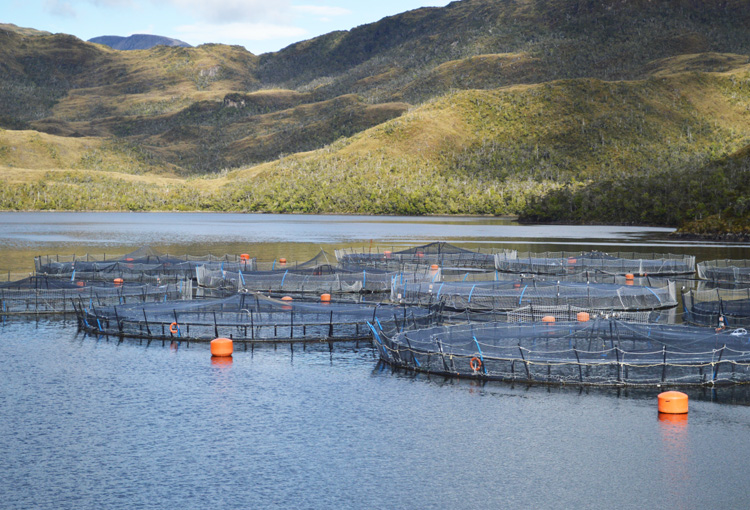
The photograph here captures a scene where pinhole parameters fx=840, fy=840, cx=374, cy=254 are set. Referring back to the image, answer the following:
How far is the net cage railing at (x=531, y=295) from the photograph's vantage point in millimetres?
52406

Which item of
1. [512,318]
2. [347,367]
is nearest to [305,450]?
[347,367]

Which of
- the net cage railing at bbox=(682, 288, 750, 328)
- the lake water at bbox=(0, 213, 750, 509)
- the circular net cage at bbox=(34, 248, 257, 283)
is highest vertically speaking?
the circular net cage at bbox=(34, 248, 257, 283)

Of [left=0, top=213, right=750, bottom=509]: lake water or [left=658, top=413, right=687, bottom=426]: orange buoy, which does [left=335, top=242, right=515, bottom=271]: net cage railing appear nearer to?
[left=0, top=213, right=750, bottom=509]: lake water

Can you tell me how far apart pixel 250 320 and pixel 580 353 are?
17.9m

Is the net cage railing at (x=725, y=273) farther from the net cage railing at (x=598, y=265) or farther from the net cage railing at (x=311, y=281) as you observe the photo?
the net cage railing at (x=311, y=281)

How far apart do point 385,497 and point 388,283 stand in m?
41.8

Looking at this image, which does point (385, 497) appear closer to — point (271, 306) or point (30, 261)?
point (271, 306)

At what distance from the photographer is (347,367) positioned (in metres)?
38.6

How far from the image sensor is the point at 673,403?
97.9 feet

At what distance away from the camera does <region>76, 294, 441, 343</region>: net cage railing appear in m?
44.7

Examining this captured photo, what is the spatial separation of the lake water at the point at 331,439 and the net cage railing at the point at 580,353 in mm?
1155

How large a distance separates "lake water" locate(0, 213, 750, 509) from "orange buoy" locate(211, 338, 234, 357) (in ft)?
4.64

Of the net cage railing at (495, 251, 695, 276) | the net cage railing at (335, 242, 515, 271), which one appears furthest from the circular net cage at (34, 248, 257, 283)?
the net cage railing at (495, 251, 695, 276)

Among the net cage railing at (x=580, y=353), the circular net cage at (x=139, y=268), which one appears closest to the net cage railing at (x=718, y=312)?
the net cage railing at (x=580, y=353)
